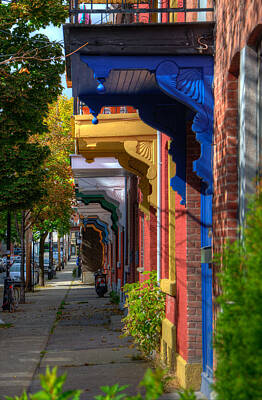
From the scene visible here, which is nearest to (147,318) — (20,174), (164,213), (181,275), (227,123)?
(181,275)

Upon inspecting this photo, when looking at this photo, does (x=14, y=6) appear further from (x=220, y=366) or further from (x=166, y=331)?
(x=220, y=366)

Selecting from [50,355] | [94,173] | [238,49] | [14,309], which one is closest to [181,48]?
[238,49]

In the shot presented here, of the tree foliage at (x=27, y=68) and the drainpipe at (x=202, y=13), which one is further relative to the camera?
the tree foliage at (x=27, y=68)

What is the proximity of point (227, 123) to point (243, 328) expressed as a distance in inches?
135

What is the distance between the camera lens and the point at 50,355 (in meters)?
Answer: 12.4

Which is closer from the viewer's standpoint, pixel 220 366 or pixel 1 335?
pixel 220 366

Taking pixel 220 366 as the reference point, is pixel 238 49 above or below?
above

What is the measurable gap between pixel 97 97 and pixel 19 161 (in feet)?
39.6

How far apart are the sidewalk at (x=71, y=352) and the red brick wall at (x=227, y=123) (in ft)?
8.60

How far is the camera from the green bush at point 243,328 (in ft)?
11.2

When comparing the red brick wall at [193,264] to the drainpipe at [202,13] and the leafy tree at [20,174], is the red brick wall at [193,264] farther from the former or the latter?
the leafy tree at [20,174]

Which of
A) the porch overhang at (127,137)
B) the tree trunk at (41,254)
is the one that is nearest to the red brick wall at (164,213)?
the porch overhang at (127,137)

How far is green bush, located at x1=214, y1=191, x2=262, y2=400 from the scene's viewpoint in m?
3.42

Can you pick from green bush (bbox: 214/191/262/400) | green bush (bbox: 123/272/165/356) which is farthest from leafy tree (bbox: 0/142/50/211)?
green bush (bbox: 214/191/262/400)
